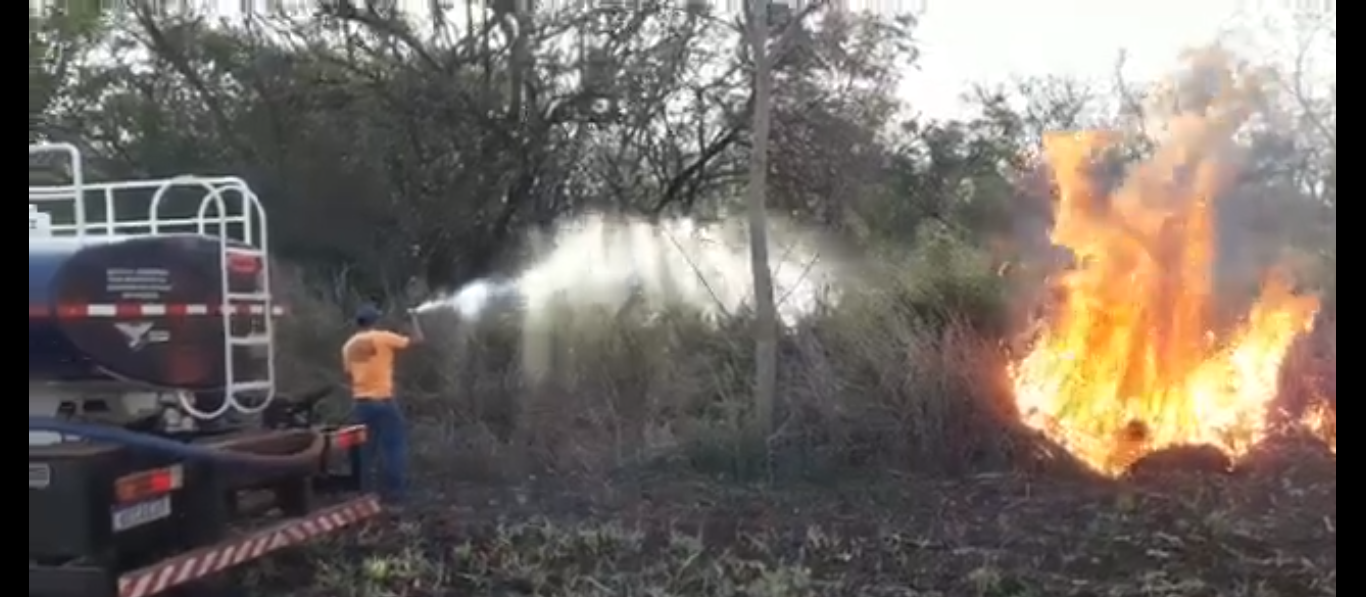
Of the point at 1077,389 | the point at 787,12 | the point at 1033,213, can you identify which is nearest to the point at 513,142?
the point at 787,12

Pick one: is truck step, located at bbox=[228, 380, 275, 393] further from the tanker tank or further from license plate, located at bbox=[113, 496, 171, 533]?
license plate, located at bbox=[113, 496, 171, 533]

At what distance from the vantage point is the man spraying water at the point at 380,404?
9.58 metres

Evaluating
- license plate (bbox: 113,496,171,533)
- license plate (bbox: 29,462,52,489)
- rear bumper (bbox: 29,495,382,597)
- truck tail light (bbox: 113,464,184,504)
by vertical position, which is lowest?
rear bumper (bbox: 29,495,382,597)

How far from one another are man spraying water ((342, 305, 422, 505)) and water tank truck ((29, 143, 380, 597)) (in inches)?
36.6

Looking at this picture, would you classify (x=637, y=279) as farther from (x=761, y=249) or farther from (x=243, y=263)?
(x=243, y=263)

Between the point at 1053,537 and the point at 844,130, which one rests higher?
the point at 844,130

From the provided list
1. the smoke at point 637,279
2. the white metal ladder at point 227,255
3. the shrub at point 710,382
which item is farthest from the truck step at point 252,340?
the smoke at point 637,279

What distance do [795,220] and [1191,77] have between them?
3.86m

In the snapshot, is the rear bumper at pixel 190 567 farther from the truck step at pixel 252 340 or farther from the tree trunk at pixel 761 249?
the tree trunk at pixel 761 249

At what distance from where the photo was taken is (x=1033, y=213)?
452 inches

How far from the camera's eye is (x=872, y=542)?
857cm

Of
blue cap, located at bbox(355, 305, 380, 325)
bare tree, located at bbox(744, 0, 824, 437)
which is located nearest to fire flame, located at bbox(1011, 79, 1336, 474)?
bare tree, located at bbox(744, 0, 824, 437)

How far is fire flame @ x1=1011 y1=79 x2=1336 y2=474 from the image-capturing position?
9.97 meters
